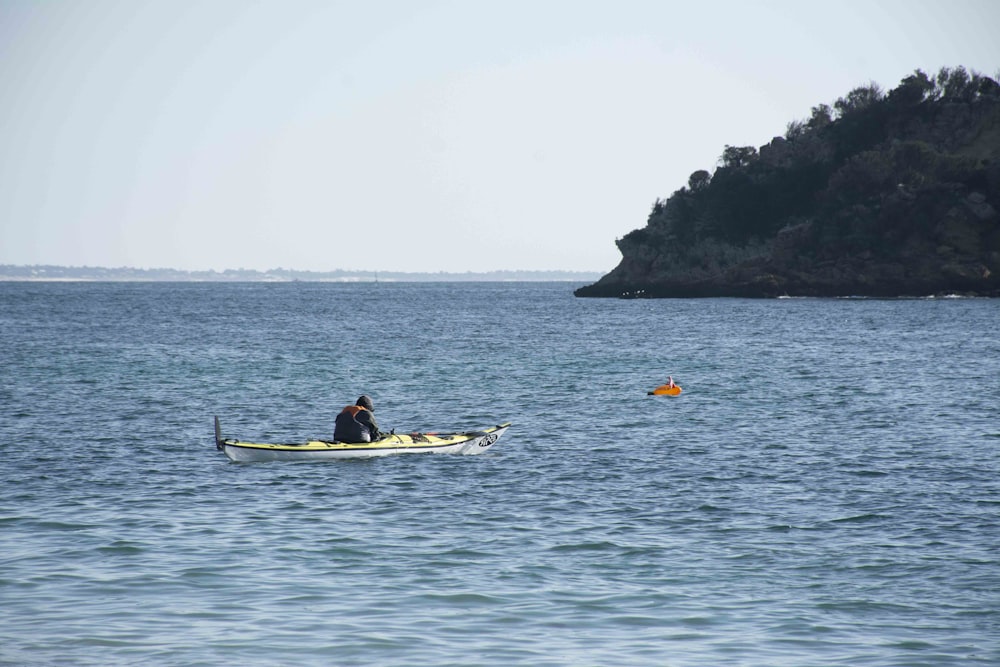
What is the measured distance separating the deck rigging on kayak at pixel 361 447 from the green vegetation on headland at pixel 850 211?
128m

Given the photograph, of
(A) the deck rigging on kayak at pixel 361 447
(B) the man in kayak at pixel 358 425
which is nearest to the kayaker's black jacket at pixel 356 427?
(B) the man in kayak at pixel 358 425

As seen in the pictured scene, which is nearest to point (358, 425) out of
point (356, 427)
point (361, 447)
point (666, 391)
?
point (356, 427)

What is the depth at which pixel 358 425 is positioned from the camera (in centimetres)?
2859

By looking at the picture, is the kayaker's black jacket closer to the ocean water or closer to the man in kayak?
the man in kayak

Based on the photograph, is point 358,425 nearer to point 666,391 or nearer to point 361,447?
point 361,447

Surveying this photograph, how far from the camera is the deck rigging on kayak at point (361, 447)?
2755 cm

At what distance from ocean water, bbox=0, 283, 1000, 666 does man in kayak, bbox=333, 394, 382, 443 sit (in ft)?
3.02

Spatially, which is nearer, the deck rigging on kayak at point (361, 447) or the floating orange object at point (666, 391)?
the deck rigging on kayak at point (361, 447)

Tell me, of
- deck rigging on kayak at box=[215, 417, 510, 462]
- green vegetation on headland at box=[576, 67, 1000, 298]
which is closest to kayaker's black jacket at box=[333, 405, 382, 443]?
deck rigging on kayak at box=[215, 417, 510, 462]

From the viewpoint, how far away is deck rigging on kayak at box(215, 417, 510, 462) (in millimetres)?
27547

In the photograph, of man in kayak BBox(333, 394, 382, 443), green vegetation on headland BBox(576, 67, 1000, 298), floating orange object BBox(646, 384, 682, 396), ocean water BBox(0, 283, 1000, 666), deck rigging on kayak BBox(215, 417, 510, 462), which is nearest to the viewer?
ocean water BBox(0, 283, 1000, 666)

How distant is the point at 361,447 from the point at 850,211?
480 ft

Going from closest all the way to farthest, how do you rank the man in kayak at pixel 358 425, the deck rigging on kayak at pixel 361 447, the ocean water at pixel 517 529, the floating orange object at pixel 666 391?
the ocean water at pixel 517 529 < the deck rigging on kayak at pixel 361 447 < the man in kayak at pixel 358 425 < the floating orange object at pixel 666 391

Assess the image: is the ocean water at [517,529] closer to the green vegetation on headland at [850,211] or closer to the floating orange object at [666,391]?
the floating orange object at [666,391]
